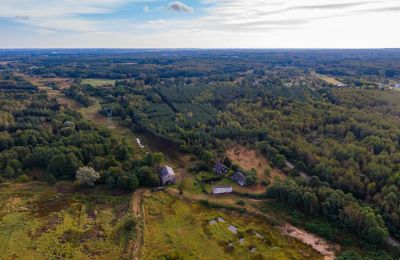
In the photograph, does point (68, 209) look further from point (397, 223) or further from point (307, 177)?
point (397, 223)

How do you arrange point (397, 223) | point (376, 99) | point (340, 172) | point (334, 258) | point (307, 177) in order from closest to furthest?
1. point (334, 258)
2. point (397, 223)
3. point (340, 172)
4. point (307, 177)
5. point (376, 99)

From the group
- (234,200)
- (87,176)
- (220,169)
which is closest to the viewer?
(234,200)

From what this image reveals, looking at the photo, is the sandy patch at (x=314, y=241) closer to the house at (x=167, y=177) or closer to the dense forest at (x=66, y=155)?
the house at (x=167, y=177)

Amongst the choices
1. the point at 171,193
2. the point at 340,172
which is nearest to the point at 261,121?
the point at 340,172

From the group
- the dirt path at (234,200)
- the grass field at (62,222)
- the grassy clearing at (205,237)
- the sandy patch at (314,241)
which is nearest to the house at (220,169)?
the dirt path at (234,200)

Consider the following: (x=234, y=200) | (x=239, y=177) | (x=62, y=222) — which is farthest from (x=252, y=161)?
(x=62, y=222)

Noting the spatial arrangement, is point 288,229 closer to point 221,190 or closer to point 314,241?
point 314,241

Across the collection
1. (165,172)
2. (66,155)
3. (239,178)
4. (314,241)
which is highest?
(66,155)
